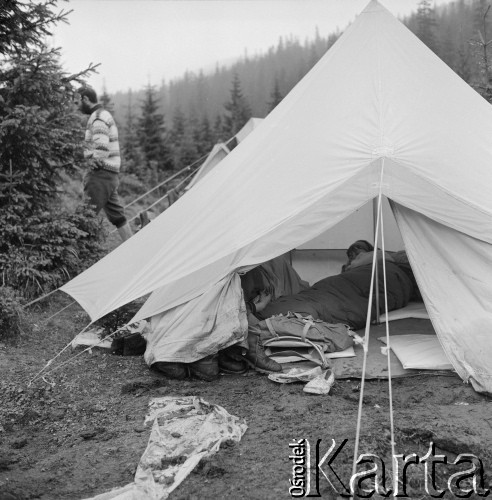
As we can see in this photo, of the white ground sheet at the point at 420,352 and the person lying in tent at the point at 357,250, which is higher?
the person lying in tent at the point at 357,250

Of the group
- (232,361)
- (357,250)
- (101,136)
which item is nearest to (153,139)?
(101,136)

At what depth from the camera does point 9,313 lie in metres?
4.42

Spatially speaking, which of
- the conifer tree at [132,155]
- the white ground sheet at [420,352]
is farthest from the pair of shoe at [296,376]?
the conifer tree at [132,155]

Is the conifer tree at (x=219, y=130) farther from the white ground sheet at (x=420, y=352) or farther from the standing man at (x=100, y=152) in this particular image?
the white ground sheet at (x=420, y=352)

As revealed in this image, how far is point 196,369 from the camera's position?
152 inches

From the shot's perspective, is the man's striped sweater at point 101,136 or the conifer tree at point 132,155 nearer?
the man's striped sweater at point 101,136

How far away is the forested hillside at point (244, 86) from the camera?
1673 centimetres

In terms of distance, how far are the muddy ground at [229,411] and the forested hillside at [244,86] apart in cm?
449

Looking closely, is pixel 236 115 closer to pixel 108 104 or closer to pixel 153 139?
pixel 153 139

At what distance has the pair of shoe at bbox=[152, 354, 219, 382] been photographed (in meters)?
3.84

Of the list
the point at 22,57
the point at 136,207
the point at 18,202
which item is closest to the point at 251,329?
the point at 18,202

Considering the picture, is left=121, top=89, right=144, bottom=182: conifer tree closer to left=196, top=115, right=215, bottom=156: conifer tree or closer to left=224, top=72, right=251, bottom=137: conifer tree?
left=196, top=115, right=215, bottom=156: conifer tree

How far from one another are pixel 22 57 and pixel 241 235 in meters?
3.06

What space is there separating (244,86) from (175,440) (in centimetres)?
4162
